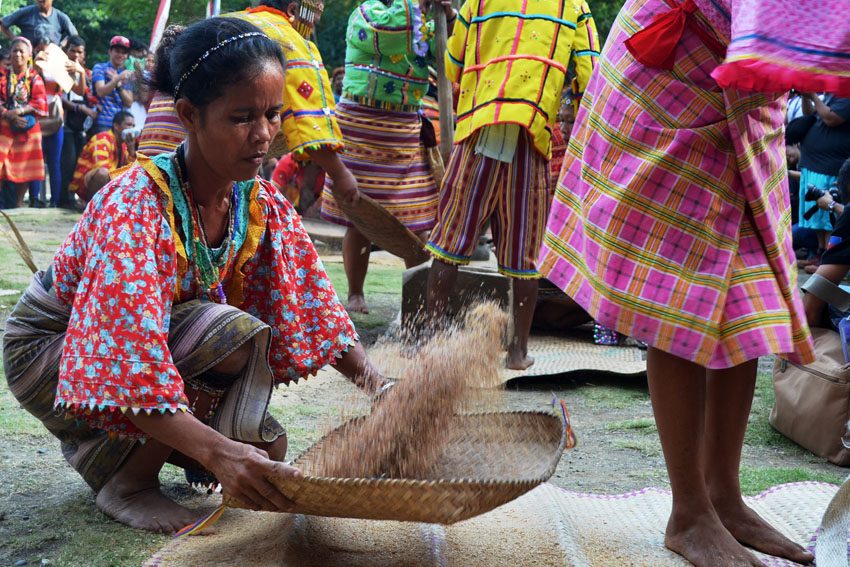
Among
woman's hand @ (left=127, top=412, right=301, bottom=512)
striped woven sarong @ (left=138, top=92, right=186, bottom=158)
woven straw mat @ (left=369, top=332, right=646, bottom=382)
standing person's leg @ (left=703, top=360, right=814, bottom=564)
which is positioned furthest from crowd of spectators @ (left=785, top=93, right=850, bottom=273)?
woman's hand @ (left=127, top=412, right=301, bottom=512)

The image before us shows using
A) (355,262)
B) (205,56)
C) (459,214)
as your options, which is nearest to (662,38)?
(205,56)

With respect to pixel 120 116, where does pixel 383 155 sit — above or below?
above

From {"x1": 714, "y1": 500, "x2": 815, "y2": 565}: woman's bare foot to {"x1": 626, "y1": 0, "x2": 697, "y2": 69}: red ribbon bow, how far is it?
106cm

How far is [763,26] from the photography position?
1.69 meters

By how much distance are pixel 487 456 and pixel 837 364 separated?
1.56 metres

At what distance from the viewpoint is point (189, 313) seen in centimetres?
225

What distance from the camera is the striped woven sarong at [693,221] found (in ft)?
6.98

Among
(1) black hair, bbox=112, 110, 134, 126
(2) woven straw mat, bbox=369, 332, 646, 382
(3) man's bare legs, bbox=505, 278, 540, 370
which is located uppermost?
(3) man's bare legs, bbox=505, 278, 540, 370

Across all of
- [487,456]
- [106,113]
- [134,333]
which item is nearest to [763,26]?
[487,456]

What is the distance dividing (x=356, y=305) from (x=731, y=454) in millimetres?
3708

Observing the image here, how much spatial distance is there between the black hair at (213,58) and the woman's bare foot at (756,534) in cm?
152

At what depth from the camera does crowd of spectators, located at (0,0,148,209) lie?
1088cm

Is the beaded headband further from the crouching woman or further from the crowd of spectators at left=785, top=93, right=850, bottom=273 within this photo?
the crowd of spectators at left=785, top=93, right=850, bottom=273

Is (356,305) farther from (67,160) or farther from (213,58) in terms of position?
(67,160)
